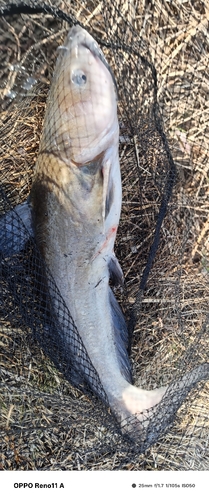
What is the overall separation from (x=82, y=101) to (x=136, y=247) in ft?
2.81

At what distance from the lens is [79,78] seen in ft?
6.47

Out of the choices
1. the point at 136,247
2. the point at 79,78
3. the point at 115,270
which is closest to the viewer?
the point at 79,78

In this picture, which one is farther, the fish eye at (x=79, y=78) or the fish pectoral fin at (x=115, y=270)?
the fish pectoral fin at (x=115, y=270)

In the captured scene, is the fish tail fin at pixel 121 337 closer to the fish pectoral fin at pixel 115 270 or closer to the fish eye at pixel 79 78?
the fish pectoral fin at pixel 115 270

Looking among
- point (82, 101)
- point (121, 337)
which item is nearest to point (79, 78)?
point (82, 101)

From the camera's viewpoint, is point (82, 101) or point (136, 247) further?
point (136, 247)

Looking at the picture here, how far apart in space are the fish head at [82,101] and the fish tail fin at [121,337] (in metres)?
0.72

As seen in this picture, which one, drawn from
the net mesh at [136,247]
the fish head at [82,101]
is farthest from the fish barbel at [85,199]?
the net mesh at [136,247]

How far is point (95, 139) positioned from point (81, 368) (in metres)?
1.00

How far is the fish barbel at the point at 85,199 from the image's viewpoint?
198 cm

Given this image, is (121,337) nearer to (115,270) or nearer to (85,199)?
(115,270)

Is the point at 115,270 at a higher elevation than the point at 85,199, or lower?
lower

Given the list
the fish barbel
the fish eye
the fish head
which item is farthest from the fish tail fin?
the fish eye

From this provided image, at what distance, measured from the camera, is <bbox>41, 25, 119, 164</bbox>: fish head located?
195 cm
